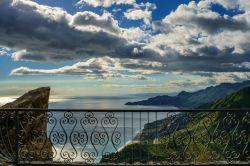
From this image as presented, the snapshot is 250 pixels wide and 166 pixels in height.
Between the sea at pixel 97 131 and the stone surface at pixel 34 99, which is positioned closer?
the sea at pixel 97 131

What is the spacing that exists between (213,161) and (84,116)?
11.2 feet

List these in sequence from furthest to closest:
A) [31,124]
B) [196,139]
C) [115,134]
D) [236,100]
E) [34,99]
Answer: [236,100], [34,99], [31,124], [196,139], [115,134]

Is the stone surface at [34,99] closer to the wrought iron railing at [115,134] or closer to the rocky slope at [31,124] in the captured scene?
the rocky slope at [31,124]

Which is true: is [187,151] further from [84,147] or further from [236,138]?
[84,147]

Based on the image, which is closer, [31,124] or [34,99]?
[31,124]

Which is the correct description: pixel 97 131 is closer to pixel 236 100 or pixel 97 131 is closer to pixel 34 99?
pixel 34 99

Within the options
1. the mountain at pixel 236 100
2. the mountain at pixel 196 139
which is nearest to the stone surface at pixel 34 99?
the mountain at pixel 196 139

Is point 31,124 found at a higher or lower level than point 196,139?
higher

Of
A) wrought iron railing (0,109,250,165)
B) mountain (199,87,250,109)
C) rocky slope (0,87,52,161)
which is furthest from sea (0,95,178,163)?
mountain (199,87,250,109)

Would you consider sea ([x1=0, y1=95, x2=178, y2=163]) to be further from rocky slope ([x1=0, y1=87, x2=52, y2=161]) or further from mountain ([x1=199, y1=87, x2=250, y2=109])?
mountain ([x1=199, y1=87, x2=250, y2=109])

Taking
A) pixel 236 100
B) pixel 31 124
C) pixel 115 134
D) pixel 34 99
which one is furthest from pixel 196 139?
pixel 236 100

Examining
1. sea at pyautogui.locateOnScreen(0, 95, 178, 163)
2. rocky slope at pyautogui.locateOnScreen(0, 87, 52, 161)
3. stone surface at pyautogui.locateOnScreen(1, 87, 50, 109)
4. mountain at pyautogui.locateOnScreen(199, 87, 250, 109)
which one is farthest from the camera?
mountain at pyautogui.locateOnScreen(199, 87, 250, 109)

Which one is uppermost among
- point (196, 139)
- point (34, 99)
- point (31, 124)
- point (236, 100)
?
point (34, 99)

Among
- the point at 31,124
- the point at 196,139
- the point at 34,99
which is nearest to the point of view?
the point at 196,139
